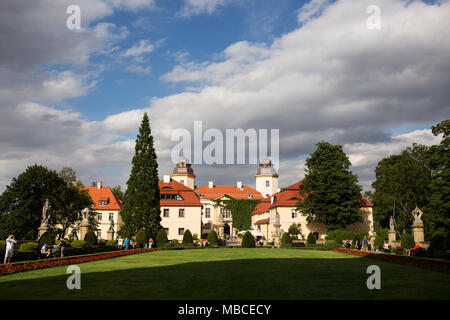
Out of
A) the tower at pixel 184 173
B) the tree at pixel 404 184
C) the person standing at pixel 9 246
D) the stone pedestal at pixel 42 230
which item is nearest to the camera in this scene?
the person standing at pixel 9 246

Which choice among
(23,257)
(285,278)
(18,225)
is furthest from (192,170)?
(285,278)

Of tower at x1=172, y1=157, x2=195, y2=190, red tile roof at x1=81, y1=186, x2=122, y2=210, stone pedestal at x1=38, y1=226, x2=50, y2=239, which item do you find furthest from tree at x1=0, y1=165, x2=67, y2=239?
tower at x1=172, y1=157, x2=195, y2=190

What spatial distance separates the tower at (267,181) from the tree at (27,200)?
66.9m

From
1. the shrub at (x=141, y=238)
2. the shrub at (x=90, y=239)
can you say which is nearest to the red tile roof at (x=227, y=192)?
the shrub at (x=141, y=238)

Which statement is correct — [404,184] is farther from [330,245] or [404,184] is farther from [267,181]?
[267,181]

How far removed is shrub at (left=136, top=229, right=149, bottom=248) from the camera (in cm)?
4191

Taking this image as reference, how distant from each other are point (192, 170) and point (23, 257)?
8554 cm

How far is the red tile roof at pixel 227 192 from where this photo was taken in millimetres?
100500

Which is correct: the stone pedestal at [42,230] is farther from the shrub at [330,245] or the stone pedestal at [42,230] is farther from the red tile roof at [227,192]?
the red tile roof at [227,192]

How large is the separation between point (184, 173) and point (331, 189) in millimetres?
57655
